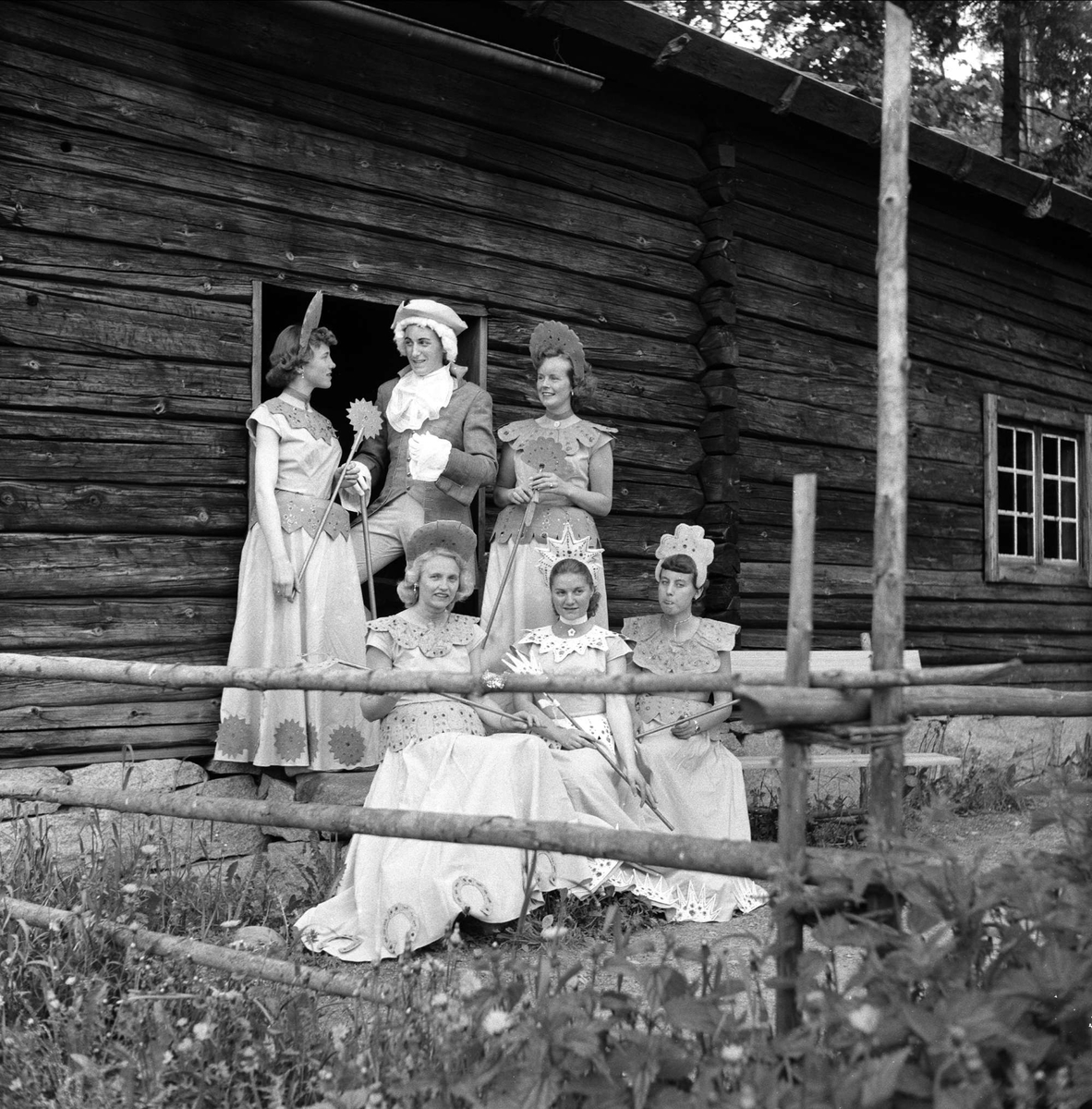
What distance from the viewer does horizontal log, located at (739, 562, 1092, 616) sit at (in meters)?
6.62

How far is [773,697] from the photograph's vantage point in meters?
2.28

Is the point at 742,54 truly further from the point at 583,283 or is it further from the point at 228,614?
the point at 228,614

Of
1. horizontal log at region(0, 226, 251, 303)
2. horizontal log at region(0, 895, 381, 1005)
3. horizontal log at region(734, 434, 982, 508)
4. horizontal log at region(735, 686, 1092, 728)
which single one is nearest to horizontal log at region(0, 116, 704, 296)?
horizontal log at region(0, 226, 251, 303)

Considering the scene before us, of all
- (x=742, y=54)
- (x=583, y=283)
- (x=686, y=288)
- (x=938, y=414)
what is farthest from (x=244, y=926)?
(x=938, y=414)

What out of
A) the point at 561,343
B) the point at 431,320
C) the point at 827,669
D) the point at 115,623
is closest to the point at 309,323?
the point at 431,320

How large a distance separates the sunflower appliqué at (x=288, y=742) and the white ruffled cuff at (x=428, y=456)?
1078 mm

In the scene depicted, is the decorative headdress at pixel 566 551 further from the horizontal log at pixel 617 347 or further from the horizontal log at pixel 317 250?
the horizontal log at pixel 317 250

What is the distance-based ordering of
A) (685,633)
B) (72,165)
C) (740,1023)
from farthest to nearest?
(685,633) < (72,165) < (740,1023)

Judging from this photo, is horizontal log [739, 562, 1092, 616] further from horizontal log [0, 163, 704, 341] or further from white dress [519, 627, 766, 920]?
white dress [519, 627, 766, 920]

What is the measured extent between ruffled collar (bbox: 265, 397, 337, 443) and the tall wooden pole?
2923 millimetres

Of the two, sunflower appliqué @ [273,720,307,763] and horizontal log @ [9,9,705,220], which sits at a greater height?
horizontal log @ [9,9,705,220]

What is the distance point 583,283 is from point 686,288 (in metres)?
0.63

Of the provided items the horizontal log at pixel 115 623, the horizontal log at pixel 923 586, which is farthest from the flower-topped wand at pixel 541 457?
the horizontal log at pixel 923 586

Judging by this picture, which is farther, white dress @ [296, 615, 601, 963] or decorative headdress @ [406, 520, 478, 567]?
decorative headdress @ [406, 520, 478, 567]
